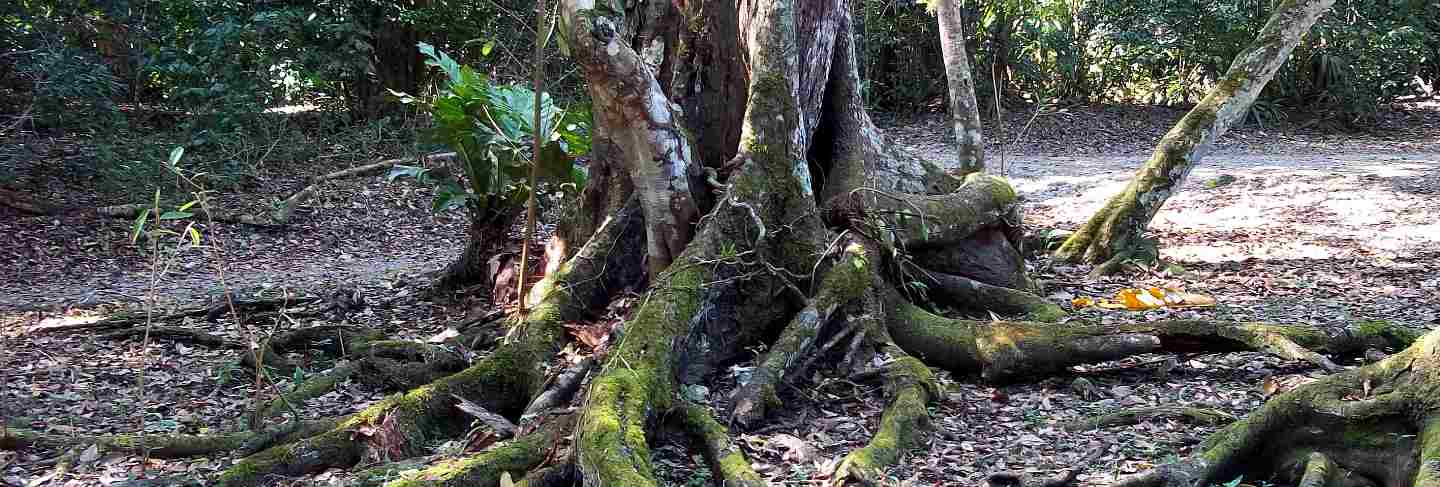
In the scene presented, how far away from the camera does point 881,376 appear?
16.7 feet

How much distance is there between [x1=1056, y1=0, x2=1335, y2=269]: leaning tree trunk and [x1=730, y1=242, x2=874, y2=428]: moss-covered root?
118 inches

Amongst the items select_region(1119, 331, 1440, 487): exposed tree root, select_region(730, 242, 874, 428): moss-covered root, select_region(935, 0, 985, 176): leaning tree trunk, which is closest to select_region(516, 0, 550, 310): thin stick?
select_region(730, 242, 874, 428): moss-covered root

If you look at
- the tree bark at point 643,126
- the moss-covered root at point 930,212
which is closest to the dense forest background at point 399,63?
the tree bark at point 643,126

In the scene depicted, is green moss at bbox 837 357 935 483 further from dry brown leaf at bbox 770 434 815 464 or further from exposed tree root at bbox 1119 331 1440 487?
exposed tree root at bbox 1119 331 1440 487

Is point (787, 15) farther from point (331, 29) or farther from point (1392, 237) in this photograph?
point (331, 29)

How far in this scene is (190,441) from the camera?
4.58 metres

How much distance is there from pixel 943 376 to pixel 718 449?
62.5 inches

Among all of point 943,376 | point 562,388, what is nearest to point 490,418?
point 562,388

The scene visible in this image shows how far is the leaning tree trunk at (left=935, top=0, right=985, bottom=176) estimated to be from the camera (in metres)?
8.32

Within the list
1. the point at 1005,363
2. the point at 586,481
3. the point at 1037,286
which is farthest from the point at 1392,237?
the point at 586,481

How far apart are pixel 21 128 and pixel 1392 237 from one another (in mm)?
12160

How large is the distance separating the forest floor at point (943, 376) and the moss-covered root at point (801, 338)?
0.39ft

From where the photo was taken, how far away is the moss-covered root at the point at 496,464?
3.88 m

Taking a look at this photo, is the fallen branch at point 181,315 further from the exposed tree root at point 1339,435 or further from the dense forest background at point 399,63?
the exposed tree root at point 1339,435
